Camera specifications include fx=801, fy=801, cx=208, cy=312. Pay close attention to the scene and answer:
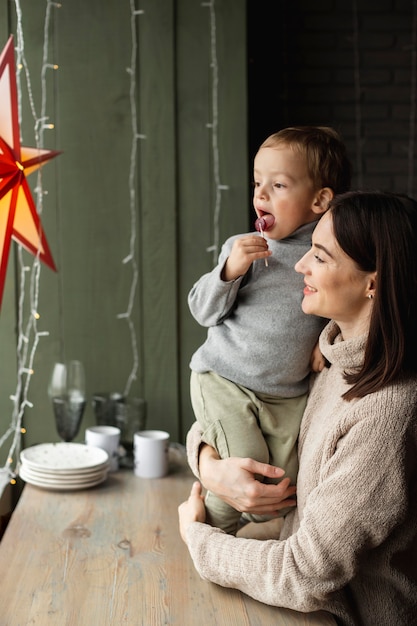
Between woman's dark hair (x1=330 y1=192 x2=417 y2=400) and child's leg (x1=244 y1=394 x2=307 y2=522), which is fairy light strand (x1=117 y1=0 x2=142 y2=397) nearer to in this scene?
child's leg (x1=244 y1=394 x2=307 y2=522)

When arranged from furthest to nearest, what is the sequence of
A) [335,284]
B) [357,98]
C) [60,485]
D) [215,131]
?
[357,98] → [215,131] → [60,485] → [335,284]

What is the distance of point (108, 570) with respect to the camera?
1.95 metres

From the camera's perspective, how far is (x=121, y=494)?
8.32ft

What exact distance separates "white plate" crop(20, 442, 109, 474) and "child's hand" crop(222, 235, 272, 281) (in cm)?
96

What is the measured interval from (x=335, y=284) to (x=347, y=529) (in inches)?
19.9

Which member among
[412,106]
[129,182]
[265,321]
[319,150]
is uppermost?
[412,106]

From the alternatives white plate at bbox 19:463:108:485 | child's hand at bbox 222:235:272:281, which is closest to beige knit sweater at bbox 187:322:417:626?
child's hand at bbox 222:235:272:281

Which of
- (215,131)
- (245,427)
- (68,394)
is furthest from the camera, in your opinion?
(215,131)

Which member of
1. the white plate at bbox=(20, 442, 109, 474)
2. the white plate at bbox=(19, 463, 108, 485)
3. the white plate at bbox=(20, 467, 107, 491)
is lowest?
the white plate at bbox=(20, 467, 107, 491)

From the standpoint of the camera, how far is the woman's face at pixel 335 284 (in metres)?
1.70

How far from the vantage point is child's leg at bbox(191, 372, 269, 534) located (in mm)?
1973

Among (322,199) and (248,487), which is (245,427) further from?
(322,199)

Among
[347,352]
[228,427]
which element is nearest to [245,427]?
[228,427]

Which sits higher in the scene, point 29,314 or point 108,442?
point 29,314
